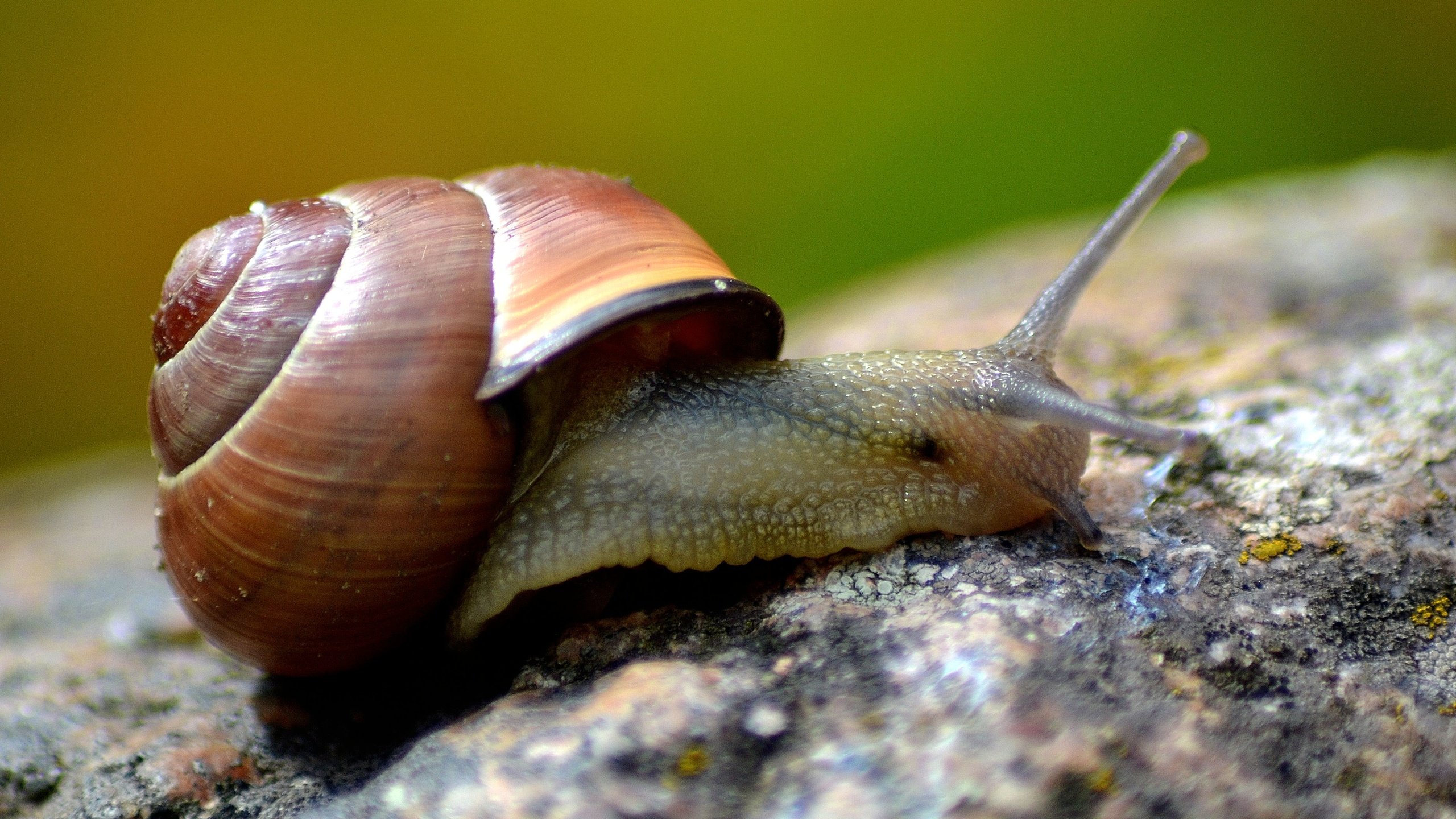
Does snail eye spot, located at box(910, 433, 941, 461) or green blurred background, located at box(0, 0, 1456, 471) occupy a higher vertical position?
green blurred background, located at box(0, 0, 1456, 471)

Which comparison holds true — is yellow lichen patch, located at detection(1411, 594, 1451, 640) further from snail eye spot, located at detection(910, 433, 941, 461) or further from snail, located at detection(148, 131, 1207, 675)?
snail eye spot, located at detection(910, 433, 941, 461)

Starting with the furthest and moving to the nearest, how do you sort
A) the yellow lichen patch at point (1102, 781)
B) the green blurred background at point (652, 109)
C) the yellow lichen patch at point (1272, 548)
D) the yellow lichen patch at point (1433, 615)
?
the green blurred background at point (652, 109), the yellow lichen patch at point (1272, 548), the yellow lichen patch at point (1433, 615), the yellow lichen patch at point (1102, 781)

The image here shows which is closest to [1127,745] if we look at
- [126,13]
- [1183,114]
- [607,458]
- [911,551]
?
[911,551]

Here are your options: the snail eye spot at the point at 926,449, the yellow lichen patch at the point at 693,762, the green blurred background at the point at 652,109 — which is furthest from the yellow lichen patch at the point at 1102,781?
the green blurred background at the point at 652,109

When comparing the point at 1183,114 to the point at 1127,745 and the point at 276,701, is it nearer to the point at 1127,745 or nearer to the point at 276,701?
the point at 1127,745

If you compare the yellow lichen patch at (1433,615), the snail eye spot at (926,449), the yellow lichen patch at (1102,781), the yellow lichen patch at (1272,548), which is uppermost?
the snail eye spot at (926,449)

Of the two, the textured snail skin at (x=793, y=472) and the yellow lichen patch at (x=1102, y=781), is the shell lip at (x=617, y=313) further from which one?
the yellow lichen patch at (x=1102, y=781)

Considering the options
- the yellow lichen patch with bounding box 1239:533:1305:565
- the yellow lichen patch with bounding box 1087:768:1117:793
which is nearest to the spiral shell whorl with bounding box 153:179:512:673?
the yellow lichen patch with bounding box 1087:768:1117:793
